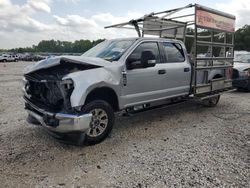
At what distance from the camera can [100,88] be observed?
4.55m

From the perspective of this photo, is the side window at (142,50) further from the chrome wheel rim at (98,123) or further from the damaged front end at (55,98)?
the chrome wheel rim at (98,123)

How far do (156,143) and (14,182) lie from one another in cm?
244

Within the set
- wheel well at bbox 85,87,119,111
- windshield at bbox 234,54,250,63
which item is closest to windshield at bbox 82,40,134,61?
wheel well at bbox 85,87,119,111

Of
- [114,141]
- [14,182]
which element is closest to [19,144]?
[14,182]

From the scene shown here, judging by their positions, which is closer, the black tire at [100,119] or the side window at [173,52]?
the black tire at [100,119]

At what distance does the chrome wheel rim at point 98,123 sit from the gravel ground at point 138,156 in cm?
24

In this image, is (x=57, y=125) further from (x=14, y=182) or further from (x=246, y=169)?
(x=246, y=169)

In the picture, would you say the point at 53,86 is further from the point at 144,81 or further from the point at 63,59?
the point at 144,81

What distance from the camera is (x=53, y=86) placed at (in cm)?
445

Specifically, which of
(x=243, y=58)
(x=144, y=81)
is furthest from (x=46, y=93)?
(x=243, y=58)

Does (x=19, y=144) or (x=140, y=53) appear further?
(x=140, y=53)

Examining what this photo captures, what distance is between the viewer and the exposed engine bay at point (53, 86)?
4145mm

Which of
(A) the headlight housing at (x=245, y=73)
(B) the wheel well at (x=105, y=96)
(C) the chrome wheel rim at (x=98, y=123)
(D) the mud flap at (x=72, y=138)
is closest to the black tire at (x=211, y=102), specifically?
(A) the headlight housing at (x=245, y=73)

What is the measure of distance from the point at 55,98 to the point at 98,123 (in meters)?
0.86
